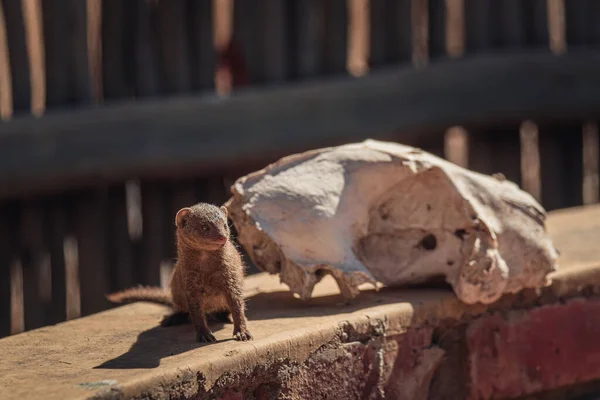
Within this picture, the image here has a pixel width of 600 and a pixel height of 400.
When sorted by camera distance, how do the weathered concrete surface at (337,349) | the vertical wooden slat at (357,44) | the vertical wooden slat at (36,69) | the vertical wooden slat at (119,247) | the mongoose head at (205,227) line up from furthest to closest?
the vertical wooden slat at (357,44), the vertical wooden slat at (119,247), the vertical wooden slat at (36,69), the mongoose head at (205,227), the weathered concrete surface at (337,349)

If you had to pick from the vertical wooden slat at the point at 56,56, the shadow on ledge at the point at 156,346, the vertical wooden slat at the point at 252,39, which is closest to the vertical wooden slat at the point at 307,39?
the vertical wooden slat at the point at 252,39

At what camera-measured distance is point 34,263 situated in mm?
6070

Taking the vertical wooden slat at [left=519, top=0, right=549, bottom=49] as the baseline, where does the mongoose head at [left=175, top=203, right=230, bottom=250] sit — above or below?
below

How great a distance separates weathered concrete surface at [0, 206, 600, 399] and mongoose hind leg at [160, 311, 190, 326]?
41 mm

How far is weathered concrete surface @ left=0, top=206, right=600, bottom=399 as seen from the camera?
9.50 feet

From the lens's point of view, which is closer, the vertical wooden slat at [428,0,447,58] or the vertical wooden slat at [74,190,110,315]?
the vertical wooden slat at [74,190,110,315]

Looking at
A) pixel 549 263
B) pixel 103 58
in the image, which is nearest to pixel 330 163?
pixel 549 263

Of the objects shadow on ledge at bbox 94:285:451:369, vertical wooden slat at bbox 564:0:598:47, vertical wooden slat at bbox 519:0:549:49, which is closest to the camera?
shadow on ledge at bbox 94:285:451:369

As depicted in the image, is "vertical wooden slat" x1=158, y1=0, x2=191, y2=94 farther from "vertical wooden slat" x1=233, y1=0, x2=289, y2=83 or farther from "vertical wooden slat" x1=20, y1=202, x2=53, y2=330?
"vertical wooden slat" x1=20, y1=202, x2=53, y2=330

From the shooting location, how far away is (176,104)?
5867 mm

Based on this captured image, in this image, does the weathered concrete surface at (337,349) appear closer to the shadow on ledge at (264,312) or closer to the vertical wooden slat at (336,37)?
the shadow on ledge at (264,312)

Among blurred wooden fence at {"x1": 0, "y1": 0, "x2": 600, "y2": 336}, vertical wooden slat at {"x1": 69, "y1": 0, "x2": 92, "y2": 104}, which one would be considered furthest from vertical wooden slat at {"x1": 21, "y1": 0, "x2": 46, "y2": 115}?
vertical wooden slat at {"x1": 69, "y1": 0, "x2": 92, "y2": 104}

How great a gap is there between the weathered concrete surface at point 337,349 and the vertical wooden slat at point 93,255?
201 cm

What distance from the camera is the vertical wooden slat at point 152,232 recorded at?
6176 millimetres
